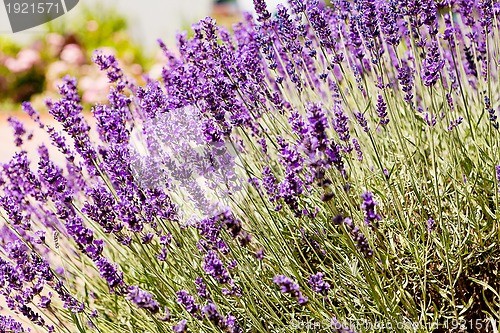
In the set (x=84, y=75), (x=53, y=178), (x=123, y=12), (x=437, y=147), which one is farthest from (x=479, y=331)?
(x=123, y=12)

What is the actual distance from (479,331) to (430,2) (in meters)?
1.34

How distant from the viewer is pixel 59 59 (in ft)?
37.0

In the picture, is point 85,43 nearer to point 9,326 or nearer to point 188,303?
point 9,326

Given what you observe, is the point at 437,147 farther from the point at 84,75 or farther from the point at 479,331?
the point at 84,75

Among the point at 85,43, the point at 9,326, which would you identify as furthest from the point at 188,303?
the point at 85,43

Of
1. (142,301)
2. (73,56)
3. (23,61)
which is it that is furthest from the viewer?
(23,61)

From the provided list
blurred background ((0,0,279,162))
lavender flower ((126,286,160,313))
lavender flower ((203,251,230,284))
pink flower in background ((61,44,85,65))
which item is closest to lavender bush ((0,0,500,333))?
lavender flower ((203,251,230,284))

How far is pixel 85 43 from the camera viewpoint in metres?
11.5
